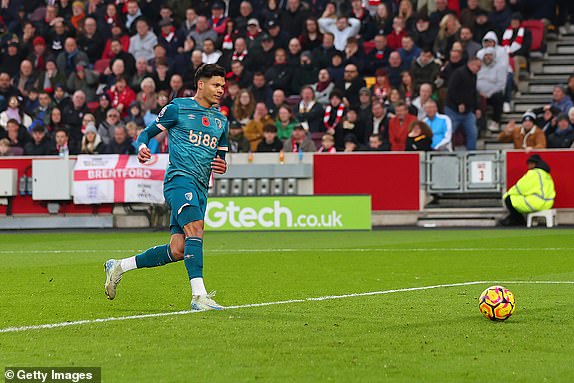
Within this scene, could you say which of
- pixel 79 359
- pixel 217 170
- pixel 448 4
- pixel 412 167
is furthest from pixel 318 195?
pixel 79 359

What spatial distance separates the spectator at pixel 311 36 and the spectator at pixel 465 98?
13.2 feet

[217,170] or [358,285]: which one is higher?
[217,170]

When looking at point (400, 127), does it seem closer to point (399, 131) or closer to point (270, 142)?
point (399, 131)

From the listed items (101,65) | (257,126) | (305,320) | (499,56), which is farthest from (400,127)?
(305,320)

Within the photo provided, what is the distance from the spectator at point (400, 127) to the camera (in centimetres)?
2552

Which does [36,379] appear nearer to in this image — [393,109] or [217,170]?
[217,170]

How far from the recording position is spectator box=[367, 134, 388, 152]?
2591 cm

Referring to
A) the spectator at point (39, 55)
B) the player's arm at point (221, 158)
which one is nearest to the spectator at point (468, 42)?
the spectator at point (39, 55)

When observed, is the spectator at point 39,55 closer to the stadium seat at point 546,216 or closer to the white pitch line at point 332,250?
the white pitch line at point 332,250

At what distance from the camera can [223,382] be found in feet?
21.4

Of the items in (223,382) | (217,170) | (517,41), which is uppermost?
(517,41)

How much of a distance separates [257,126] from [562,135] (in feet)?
21.5

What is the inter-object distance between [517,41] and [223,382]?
71.9 feet

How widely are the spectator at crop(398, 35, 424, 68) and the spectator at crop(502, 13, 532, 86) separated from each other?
2.00 m
